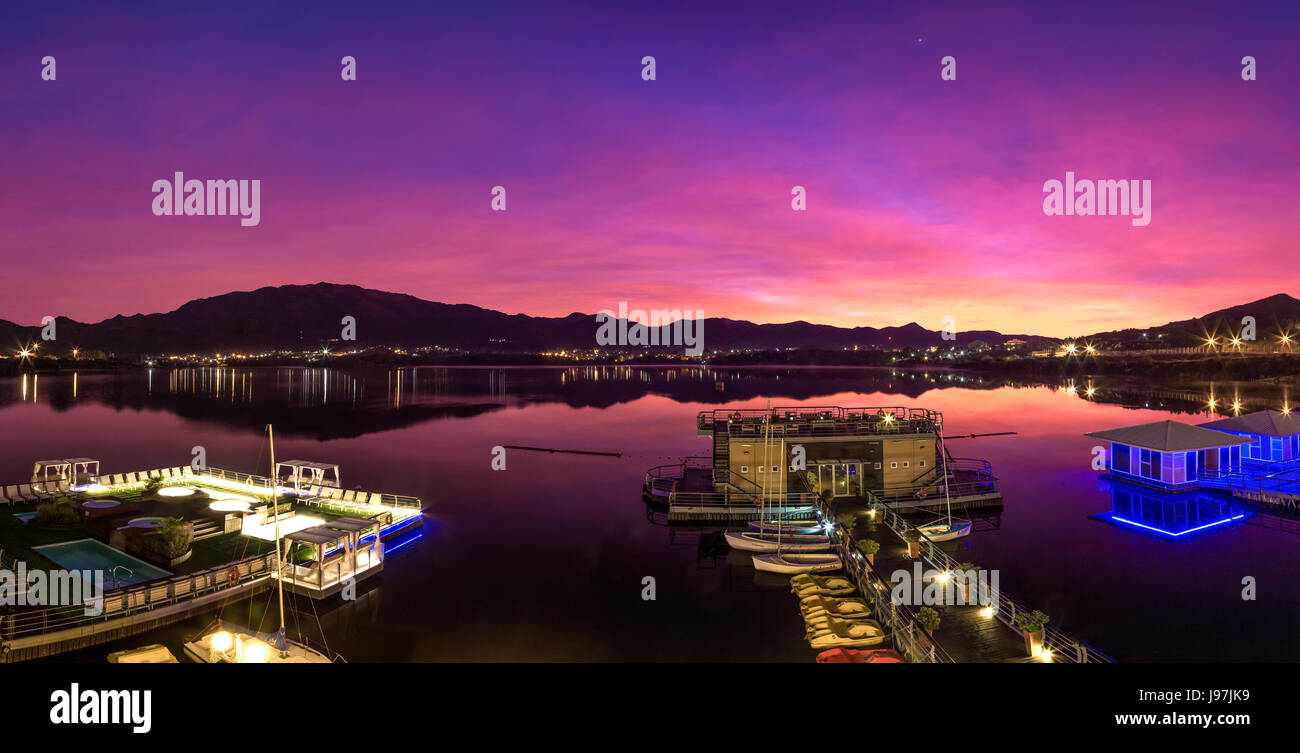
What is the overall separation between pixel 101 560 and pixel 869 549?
2952 cm

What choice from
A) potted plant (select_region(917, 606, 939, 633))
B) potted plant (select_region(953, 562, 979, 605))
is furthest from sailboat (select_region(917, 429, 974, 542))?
potted plant (select_region(917, 606, 939, 633))

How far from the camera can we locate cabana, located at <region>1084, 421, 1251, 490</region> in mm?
35219

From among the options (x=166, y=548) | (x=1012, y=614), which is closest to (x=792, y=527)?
(x=1012, y=614)

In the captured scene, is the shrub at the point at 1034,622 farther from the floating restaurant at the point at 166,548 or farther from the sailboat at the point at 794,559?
the floating restaurant at the point at 166,548

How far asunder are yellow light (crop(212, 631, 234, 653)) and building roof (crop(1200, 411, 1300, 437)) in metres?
53.9

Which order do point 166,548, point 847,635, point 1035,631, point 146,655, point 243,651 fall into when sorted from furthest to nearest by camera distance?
1. point 166,548
2. point 847,635
3. point 146,655
4. point 243,651
5. point 1035,631

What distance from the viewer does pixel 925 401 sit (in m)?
127

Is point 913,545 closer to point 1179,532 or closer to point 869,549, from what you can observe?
point 869,549

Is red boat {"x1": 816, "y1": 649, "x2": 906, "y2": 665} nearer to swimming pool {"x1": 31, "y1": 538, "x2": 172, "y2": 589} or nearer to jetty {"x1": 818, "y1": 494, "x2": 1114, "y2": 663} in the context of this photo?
jetty {"x1": 818, "y1": 494, "x2": 1114, "y2": 663}

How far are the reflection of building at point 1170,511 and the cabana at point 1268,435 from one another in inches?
216

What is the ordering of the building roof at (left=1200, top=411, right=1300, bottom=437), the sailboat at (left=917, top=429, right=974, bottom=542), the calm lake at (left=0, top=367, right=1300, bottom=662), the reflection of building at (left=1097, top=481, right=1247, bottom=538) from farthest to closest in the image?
the building roof at (left=1200, top=411, right=1300, bottom=437)
the reflection of building at (left=1097, top=481, right=1247, bottom=538)
the sailboat at (left=917, top=429, right=974, bottom=542)
the calm lake at (left=0, top=367, right=1300, bottom=662)

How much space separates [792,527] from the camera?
2908 cm
